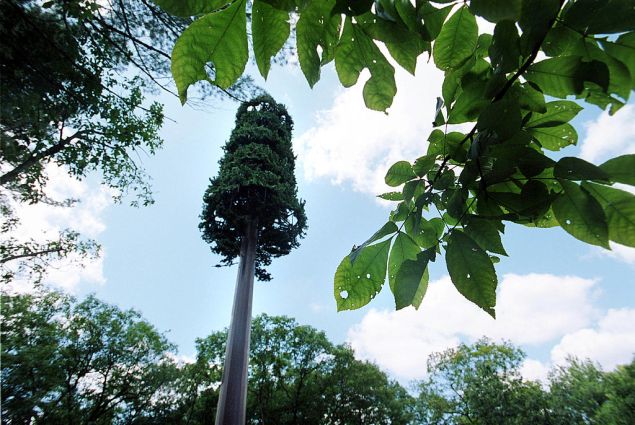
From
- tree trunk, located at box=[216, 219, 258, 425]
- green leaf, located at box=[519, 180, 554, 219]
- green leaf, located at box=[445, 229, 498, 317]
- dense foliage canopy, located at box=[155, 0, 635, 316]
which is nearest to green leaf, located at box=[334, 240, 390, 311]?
→ dense foliage canopy, located at box=[155, 0, 635, 316]

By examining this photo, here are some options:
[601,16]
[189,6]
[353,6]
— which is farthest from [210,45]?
[601,16]

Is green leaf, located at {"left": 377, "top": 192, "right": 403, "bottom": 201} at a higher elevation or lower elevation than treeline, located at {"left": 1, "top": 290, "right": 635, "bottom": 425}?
lower

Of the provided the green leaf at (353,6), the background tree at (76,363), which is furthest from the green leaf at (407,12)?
the background tree at (76,363)

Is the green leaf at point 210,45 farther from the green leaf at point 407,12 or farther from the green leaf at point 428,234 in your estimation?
the green leaf at point 428,234

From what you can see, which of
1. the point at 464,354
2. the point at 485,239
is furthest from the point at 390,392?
the point at 485,239

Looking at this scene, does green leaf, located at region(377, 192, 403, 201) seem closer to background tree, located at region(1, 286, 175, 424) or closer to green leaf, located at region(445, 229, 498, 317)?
green leaf, located at region(445, 229, 498, 317)

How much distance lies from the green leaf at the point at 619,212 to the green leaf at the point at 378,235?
32 centimetres

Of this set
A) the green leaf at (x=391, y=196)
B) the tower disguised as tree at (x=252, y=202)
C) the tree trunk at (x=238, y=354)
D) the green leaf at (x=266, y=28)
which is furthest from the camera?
the tower disguised as tree at (x=252, y=202)

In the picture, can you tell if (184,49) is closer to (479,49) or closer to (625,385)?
(479,49)

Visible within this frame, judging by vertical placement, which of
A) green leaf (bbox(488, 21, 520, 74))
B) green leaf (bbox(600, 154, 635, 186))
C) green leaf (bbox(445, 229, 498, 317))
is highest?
green leaf (bbox(488, 21, 520, 74))

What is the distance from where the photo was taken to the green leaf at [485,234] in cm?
57

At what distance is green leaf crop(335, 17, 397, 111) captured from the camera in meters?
0.55

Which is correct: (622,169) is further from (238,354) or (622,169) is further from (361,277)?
(238,354)

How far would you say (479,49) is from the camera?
25.0 inches
